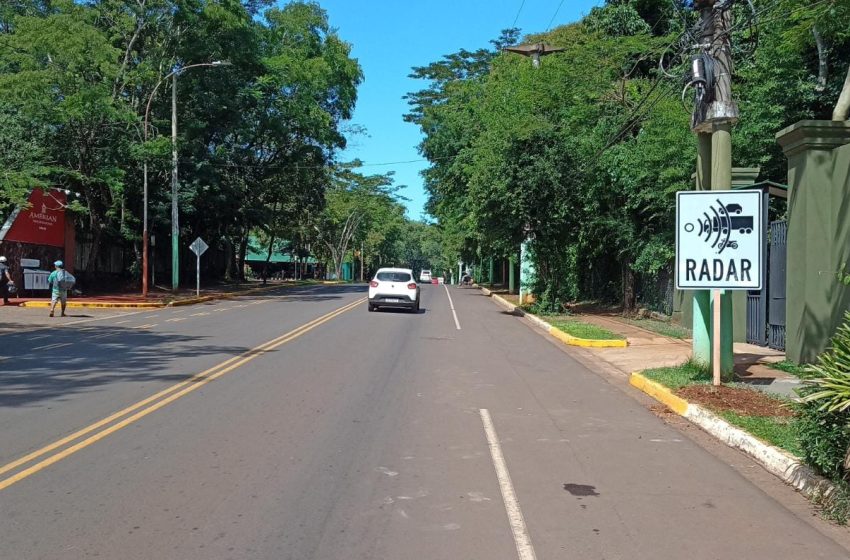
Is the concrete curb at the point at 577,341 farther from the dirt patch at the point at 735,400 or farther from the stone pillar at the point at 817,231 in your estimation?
the dirt patch at the point at 735,400

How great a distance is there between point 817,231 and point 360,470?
9783 millimetres

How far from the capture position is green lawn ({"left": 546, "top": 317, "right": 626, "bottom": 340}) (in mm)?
17859

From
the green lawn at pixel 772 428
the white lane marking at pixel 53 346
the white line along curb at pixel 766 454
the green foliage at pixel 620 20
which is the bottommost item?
the white line along curb at pixel 766 454

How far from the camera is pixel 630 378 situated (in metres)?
11.9

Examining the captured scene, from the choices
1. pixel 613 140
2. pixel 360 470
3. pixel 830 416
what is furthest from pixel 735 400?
pixel 613 140

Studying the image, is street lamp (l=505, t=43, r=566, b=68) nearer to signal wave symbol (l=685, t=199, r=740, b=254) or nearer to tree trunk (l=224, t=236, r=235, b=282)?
signal wave symbol (l=685, t=199, r=740, b=254)

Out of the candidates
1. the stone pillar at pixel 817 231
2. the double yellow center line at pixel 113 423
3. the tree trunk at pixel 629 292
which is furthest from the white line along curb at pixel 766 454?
the tree trunk at pixel 629 292

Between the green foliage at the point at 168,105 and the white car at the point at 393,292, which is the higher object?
the green foliage at the point at 168,105

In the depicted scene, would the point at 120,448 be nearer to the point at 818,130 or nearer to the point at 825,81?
the point at 818,130

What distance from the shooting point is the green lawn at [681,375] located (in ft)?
34.0

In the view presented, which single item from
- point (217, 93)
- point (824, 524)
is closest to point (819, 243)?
point (824, 524)

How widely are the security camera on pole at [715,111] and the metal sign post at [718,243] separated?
565 millimetres

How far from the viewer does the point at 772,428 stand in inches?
302

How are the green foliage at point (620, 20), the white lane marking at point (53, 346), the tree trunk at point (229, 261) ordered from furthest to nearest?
the tree trunk at point (229, 261), the green foliage at point (620, 20), the white lane marking at point (53, 346)
